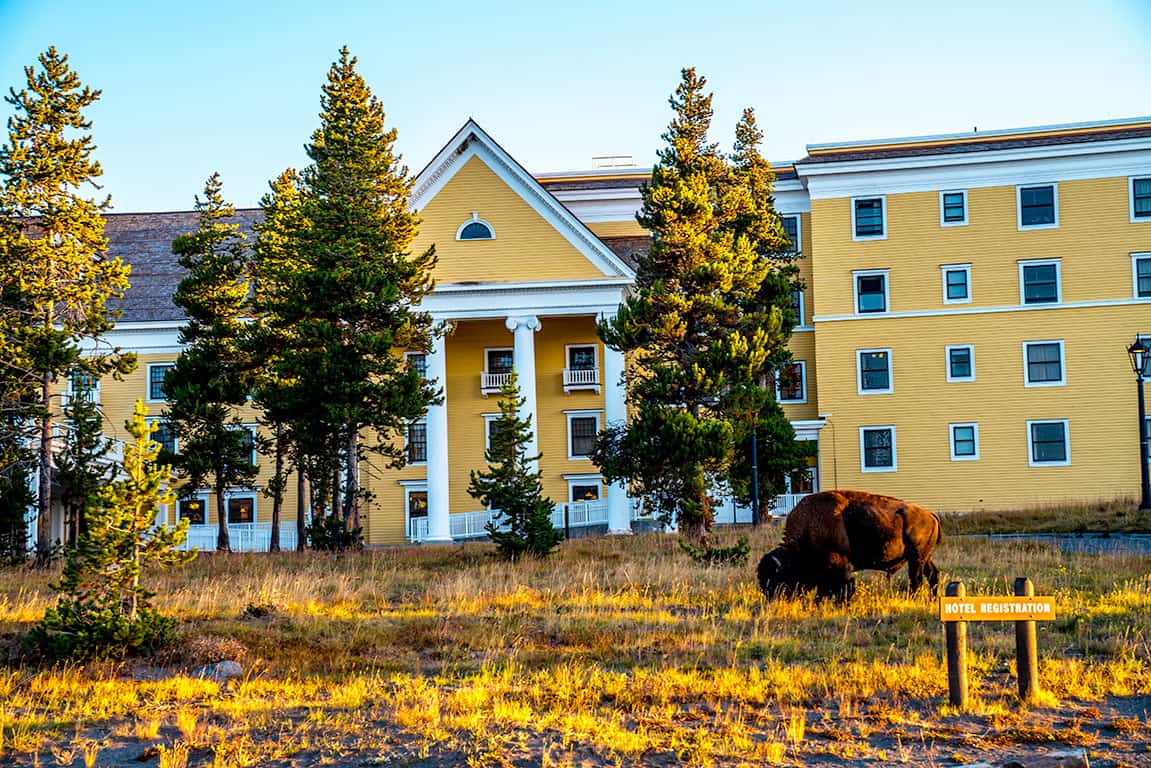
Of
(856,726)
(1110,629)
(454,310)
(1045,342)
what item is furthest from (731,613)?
(1045,342)

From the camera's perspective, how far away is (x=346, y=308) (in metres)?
34.0

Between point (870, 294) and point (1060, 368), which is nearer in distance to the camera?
point (1060, 368)

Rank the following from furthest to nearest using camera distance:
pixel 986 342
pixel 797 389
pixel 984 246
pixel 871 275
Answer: pixel 797 389 < pixel 871 275 < pixel 984 246 < pixel 986 342

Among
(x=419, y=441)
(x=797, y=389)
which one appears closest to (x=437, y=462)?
(x=419, y=441)

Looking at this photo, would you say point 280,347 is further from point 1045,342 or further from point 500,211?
point 1045,342

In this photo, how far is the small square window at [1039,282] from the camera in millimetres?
47719

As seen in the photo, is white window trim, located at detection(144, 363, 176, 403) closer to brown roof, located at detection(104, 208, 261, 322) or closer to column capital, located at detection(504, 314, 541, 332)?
brown roof, located at detection(104, 208, 261, 322)

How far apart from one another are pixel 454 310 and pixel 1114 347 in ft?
83.5

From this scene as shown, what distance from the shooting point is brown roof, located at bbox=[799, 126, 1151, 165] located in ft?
155

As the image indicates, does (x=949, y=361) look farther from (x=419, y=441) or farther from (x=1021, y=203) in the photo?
(x=419, y=441)

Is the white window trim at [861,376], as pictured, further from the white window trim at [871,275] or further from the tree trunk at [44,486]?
the tree trunk at [44,486]

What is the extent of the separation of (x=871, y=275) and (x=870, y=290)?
605mm

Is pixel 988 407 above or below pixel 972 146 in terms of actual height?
below

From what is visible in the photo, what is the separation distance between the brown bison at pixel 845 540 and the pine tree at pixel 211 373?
2462 cm
